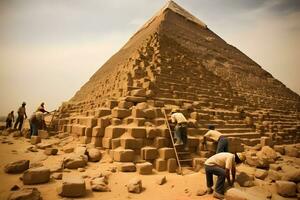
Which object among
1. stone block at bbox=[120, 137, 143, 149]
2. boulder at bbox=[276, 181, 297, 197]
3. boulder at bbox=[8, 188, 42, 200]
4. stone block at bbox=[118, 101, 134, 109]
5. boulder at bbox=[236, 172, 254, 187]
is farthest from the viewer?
stone block at bbox=[118, 101, 134, 109]

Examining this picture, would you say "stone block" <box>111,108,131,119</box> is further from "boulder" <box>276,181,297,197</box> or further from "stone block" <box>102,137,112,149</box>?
"boulder" <box>276,181,297,197</box>

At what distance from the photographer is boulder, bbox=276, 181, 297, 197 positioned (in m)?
4.51

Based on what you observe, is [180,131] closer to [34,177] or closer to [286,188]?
[286,188]

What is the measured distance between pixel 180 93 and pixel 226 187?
17.7 ft

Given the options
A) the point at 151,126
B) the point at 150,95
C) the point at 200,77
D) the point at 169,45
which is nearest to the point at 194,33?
the point at 169,45

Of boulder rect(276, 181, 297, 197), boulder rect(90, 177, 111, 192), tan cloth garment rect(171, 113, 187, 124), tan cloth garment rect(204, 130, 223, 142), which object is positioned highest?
tan cloth garment rect(171, 113, 187, 124)

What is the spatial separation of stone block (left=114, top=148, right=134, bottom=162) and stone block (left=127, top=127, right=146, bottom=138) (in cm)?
52

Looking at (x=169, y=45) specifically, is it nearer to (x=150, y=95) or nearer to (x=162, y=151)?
(x=150, y=95)

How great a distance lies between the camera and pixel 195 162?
5.99 meters

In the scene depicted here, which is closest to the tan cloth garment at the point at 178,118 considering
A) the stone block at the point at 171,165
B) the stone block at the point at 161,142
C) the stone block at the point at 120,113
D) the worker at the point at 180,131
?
the worker at the point at 180,131

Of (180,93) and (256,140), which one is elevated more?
(180,93)

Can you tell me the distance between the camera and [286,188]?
4.54m

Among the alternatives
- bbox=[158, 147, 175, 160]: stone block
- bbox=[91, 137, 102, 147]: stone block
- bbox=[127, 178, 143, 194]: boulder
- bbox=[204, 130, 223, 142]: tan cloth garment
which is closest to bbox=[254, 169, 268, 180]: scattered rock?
bbox=[204, 130, 223, 142]: tan cloth garment

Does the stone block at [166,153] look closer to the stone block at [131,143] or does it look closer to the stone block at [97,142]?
the stone block at [131,143]
